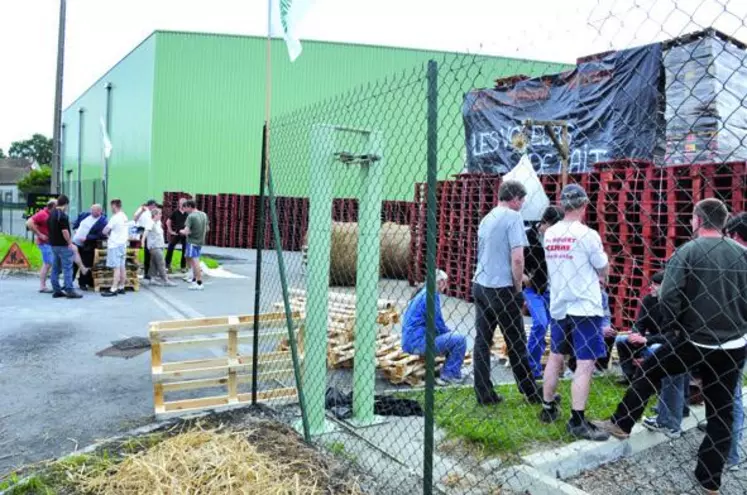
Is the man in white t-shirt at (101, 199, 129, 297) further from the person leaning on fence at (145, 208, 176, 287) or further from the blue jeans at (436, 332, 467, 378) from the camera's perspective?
the blue jeans at (436, 332, 467, 378)

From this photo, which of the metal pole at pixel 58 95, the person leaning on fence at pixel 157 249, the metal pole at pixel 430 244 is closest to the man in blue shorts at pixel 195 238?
the person leaning on fence at pixel 157 249

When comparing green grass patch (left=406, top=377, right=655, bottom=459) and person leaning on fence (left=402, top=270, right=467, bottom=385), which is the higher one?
person leaning on fence (left=402, top=270, right=467, bottom=385)

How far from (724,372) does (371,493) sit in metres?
2.28

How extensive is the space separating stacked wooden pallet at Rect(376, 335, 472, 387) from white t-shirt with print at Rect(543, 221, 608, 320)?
2.10 meters

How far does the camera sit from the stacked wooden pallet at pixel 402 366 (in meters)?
6.41

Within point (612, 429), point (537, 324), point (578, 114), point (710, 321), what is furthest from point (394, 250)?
point (710, 321)

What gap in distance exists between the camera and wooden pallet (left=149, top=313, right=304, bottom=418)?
5305 millimetres

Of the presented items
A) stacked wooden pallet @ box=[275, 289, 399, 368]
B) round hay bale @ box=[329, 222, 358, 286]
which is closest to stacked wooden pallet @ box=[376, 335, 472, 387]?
stacked wooden pallet @ box=[275, 289, 399, 368]

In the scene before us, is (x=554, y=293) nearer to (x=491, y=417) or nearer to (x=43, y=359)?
(x=491, y=417)

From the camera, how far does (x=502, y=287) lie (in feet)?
17.4

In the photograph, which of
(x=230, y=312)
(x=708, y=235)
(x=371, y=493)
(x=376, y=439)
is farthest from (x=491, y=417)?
(x=230, y=312)

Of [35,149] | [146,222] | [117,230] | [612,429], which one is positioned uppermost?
[35,149]

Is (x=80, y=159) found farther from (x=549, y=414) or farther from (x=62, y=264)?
(x=549, y=414)

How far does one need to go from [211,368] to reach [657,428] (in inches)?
146
